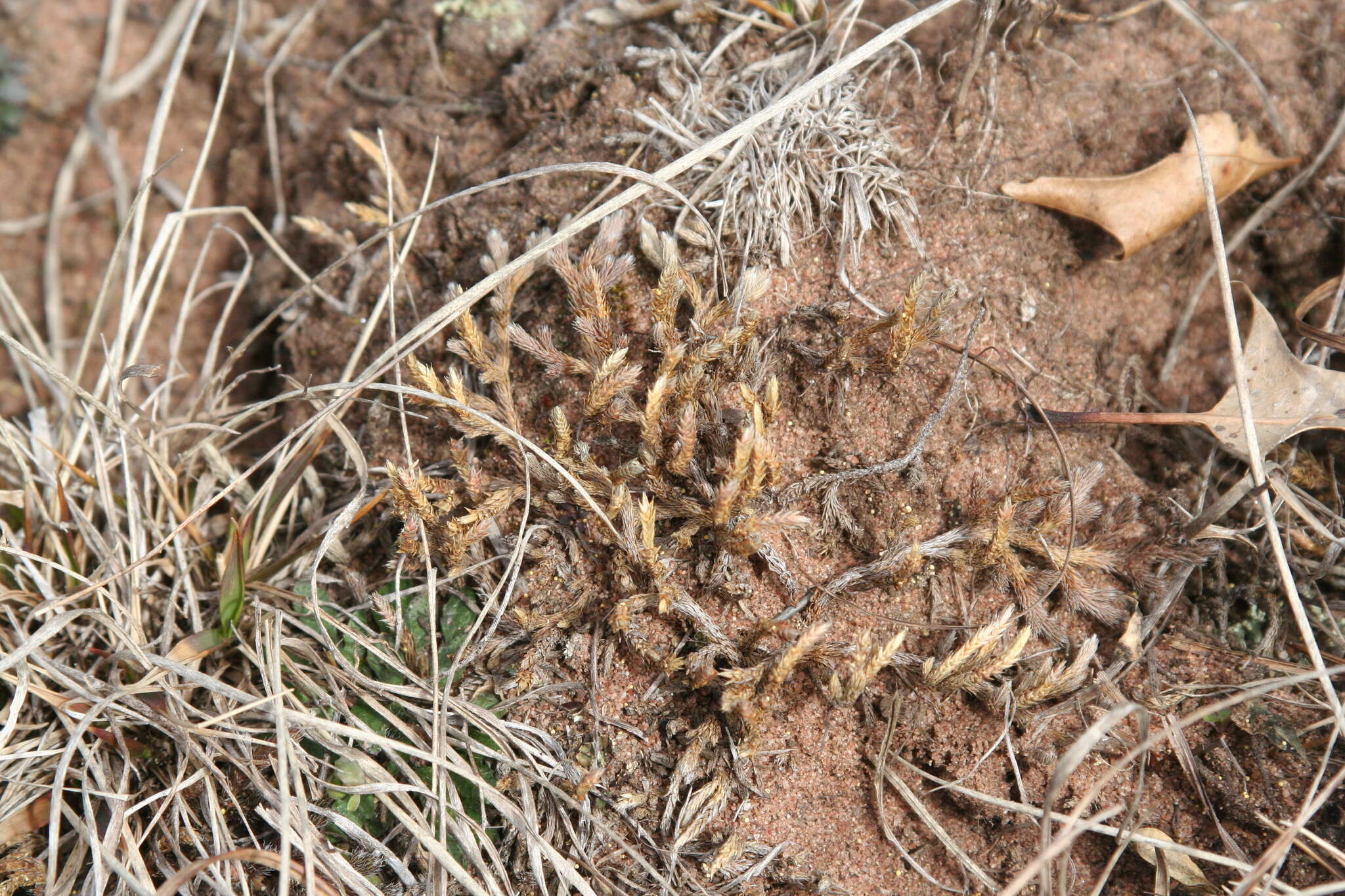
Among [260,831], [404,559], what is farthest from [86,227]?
[260,831]

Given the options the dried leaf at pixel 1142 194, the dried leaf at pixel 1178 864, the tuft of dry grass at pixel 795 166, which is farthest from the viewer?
the dried leaf at pixel 1142 194

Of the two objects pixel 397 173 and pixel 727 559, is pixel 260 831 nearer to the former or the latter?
pixel 727 559

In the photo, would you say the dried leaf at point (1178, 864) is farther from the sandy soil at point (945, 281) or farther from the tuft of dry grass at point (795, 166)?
the tuft of dry grass at point (795, 166)

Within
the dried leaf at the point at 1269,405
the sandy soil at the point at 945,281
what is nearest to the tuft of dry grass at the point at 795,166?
the sandy soil at the point at 945,281

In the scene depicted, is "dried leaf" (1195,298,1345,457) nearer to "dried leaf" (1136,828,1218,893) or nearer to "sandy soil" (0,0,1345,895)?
"sandy soil" (0,0,1345,895)

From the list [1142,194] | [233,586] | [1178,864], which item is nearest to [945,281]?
[1142,194]

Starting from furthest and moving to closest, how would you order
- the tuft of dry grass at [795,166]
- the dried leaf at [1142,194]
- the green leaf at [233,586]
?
1. the dried leaf at [1142,194]
2. the tuft of dry grass at [795,166]
3. the green leaf at [233,586]

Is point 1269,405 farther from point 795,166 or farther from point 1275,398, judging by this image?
point 795,166
